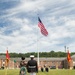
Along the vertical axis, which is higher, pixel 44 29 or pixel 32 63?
pixel 44 29

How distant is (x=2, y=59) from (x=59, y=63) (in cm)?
3194

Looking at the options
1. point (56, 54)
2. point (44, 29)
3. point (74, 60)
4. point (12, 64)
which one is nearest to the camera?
point (44, 29)

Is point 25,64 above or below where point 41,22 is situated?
below

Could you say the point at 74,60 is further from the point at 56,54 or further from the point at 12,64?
the point at 56,54

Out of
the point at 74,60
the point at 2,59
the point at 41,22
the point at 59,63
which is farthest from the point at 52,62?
the point at 41,22

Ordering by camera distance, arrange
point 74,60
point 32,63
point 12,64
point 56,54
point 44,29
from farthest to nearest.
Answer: point 56,54
point 12,64
point 74,60
point 44,29
point 32,63

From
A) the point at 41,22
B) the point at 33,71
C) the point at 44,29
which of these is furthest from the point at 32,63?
the point at 41,22

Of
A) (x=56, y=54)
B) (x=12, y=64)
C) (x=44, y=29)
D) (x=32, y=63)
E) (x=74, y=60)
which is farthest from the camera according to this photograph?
(x=56, y=54)

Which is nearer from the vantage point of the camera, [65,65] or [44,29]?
[44,29]

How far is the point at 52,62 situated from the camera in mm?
148375

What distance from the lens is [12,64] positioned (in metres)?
146

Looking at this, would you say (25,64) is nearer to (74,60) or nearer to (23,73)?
(23,73)

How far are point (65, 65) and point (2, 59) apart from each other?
113 ft

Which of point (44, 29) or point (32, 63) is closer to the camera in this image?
point (32, 63)
